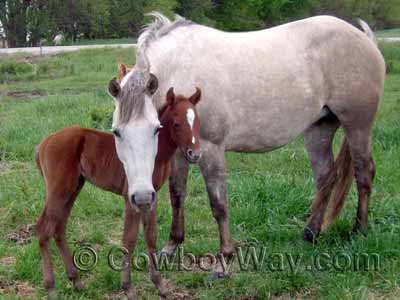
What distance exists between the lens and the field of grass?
12.5ft

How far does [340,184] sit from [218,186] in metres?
1.26

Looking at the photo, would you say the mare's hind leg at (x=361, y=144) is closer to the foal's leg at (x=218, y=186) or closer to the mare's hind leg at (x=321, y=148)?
the mare's hind leg at (x=321, y=148)

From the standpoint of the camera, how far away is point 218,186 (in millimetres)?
4059

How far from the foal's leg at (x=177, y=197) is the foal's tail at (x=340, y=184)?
3.85ft

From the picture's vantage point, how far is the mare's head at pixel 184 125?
3330mm

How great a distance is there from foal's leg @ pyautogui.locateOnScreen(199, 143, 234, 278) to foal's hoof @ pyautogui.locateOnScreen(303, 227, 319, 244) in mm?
752

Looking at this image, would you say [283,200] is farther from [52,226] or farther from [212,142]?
[52,226]

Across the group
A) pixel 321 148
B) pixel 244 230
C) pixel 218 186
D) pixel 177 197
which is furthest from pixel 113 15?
pixel 218 186

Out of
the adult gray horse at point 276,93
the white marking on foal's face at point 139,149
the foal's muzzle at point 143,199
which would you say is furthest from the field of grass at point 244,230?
the white marking on foal's face at point 139,149

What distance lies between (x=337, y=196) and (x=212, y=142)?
1.34 metres

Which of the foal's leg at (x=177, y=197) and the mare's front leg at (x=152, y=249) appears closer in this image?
the mare's front leg at (x=152, y=249)

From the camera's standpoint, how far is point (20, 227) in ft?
16.0

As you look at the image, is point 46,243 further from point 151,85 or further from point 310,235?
point 310,235

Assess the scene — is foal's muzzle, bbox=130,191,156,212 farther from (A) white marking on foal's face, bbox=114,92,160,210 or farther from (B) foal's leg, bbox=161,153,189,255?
(B) foal's leg, bbox=161,153,189,255
